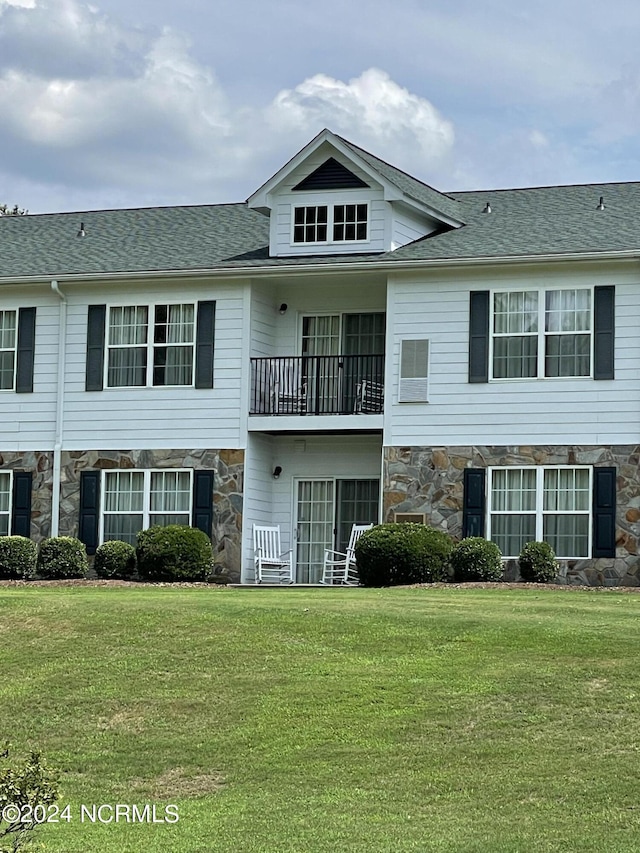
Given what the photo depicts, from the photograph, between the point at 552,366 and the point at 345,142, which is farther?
the point at 345,142

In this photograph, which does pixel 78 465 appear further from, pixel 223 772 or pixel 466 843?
pixel 466 843

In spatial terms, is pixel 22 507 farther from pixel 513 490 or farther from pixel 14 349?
pixel 513 490

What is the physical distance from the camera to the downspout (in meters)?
27.9

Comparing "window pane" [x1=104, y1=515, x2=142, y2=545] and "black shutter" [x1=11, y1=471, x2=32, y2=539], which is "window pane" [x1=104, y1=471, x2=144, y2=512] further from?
"black shutter" [x1=11, y1=471, x2=32, y2=539]

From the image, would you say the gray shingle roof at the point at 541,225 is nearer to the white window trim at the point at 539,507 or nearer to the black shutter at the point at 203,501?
the white window trim at the point at 539,507

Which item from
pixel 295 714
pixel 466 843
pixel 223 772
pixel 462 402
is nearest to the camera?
pixel 466 843

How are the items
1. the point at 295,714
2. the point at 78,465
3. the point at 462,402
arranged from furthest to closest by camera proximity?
the point at 78,465
the point at 462,402
the point at 295,714

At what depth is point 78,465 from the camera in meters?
28.0

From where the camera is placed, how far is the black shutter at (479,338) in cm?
2595

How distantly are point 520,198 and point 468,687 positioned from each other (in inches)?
648

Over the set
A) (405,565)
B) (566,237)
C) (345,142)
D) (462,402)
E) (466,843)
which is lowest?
(466,843)

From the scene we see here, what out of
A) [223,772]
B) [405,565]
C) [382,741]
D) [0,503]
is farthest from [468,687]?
[0,503]

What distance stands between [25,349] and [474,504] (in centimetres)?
883

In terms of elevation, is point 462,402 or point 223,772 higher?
point 462,402
